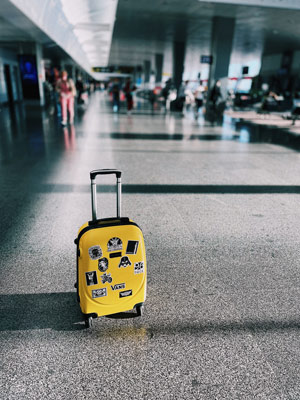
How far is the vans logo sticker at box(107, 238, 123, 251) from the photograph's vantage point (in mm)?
2252

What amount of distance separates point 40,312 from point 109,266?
79 centimetres

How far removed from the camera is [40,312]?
8.50 feet

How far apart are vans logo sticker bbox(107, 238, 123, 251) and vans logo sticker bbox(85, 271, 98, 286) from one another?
214mm

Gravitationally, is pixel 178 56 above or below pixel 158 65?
above

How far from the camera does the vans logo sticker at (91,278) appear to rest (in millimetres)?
2277

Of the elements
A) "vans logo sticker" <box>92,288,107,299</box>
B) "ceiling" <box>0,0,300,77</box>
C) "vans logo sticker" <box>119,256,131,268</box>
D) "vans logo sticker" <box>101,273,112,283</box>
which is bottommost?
"vans logo sticker" <box>92,288,107,299</box>

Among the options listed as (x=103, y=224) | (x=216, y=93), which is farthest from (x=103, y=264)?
(x=216, y=93)

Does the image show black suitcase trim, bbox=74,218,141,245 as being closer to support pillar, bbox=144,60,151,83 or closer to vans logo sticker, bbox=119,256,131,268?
vans logo sticker, bbox=119,256,131,268

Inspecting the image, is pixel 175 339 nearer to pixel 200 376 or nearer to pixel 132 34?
pixel 200 376

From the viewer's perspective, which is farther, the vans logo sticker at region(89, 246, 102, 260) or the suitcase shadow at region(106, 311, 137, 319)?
the suitcase shadow at region(106, 311, 137, 319)

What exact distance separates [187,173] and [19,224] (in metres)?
3.83

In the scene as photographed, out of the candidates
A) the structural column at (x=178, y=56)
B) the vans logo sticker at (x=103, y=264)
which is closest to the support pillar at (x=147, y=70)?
the structural column at (x=178, y=56)

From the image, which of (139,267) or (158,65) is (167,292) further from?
(158,65)

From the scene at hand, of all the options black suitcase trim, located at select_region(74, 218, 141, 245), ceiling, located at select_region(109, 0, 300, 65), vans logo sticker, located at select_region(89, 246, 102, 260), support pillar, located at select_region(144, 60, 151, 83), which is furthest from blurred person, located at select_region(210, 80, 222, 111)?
support pillar, located at select_region(144, 60, 151, 83)
